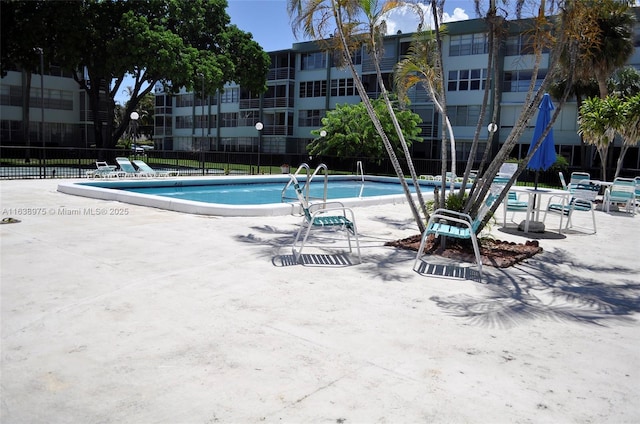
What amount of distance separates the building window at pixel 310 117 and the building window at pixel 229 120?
842 centimetres

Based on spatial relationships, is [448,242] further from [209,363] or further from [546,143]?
[209,363]

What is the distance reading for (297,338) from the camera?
428 cm

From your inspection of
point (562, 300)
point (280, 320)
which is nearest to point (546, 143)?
point (562, 300)

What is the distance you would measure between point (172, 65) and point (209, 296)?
2776cm

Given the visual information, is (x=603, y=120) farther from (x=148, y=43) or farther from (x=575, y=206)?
(x=148, y=43)

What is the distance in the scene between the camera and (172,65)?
30453 millimetres

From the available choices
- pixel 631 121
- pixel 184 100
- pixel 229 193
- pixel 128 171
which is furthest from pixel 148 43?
pixel 184 100


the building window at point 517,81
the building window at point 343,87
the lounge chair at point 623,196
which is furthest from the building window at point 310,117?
the lounge chair at point 623,196

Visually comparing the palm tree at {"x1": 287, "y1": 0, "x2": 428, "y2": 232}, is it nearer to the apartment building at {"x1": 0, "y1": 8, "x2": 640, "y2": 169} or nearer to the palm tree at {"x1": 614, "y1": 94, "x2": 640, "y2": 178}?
the palm tree at {"x1": 614, "y1": 94, "x2": 640, "y2": 178}

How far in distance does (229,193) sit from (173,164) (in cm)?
1084

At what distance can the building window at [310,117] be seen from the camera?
46062mm

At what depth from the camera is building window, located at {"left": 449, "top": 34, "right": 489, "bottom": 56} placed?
3706cm

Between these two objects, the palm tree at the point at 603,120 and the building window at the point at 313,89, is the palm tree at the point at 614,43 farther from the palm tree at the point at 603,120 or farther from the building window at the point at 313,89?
the building window at the point at 313,89

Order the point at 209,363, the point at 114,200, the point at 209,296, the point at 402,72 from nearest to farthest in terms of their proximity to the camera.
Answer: the point at 209,363 < the point at 209,296 < the point at 402,72 < the point at 114,200
